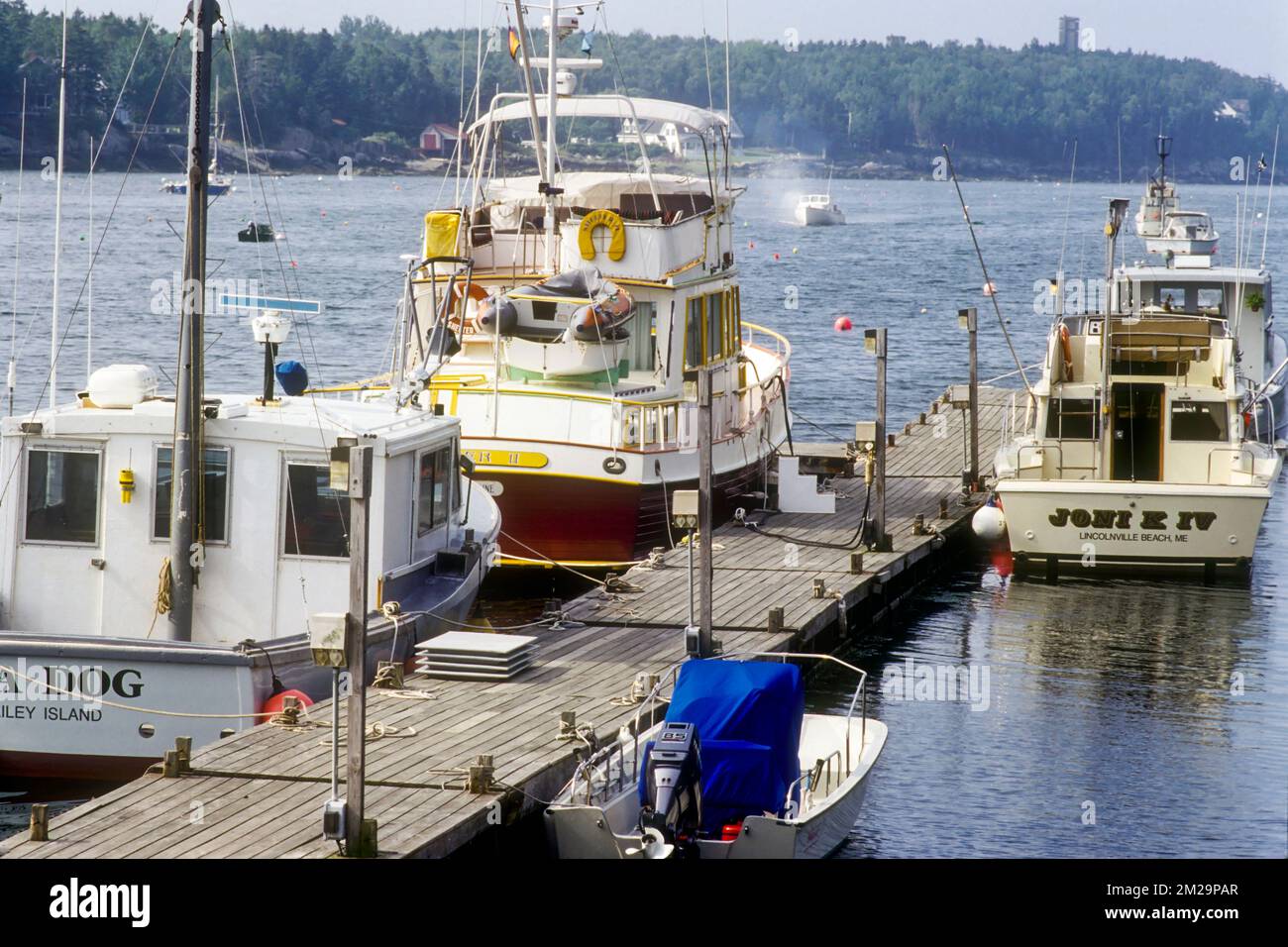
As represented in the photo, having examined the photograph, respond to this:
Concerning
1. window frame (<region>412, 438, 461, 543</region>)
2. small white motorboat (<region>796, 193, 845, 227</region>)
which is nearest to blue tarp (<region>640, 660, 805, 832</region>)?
window frame (<region>412, 438, 461, 543</region>)

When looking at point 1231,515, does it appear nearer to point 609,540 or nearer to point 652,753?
point 609,540

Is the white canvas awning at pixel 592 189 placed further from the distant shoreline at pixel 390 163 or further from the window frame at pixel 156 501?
the distant shoreline at pixel 390 163

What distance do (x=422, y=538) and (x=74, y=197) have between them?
96.7 m

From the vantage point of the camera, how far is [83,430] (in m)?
16.5

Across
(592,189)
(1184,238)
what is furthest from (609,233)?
(1184,238)

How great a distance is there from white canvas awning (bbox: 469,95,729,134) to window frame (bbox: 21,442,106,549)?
11.8 metres

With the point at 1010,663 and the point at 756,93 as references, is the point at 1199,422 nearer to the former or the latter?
the point at 1010,663

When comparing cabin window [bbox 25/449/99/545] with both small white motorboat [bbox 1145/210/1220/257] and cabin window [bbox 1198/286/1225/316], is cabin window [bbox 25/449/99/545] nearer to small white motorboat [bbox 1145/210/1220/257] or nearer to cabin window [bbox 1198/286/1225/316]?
cabin window [bbox 1198/286/1225/316]

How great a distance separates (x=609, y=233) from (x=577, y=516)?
159 inches

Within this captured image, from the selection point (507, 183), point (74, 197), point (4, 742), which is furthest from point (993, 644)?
point (74, 197)

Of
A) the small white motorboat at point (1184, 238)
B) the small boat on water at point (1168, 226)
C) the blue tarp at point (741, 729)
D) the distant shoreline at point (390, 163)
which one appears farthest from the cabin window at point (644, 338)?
the distant shoreline at point (390, 163)

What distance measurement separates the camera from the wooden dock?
12680 mm

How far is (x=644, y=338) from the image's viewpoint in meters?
26.0

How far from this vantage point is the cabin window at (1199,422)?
26734 mm
